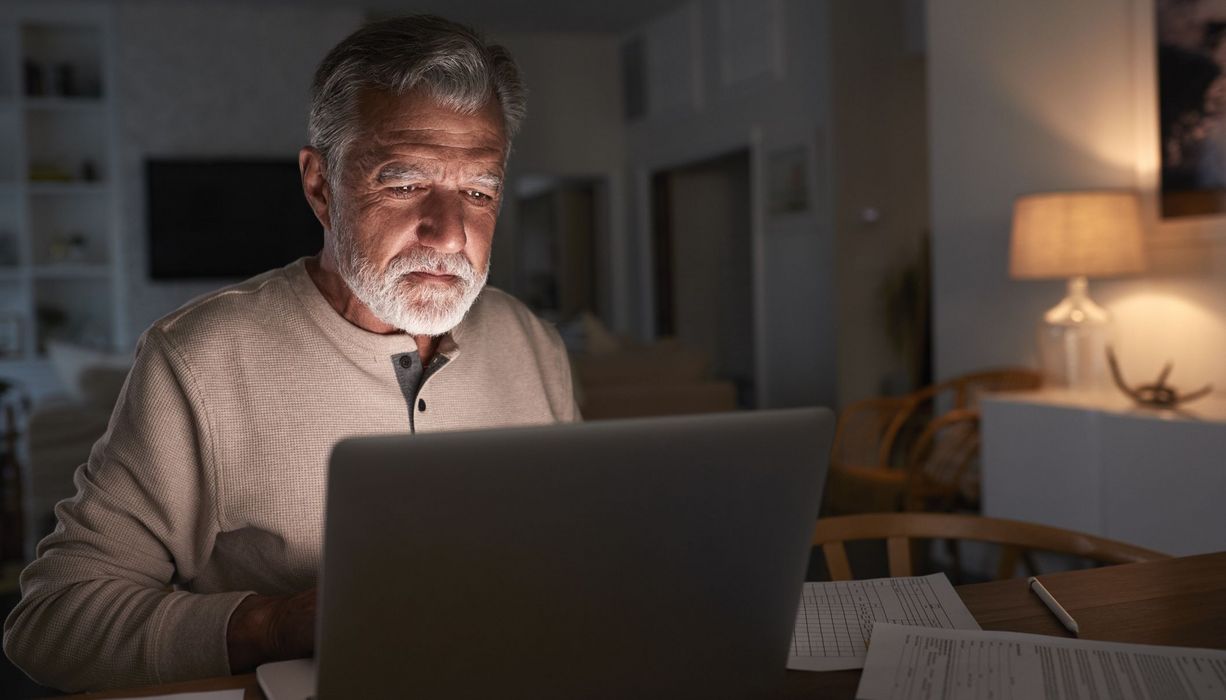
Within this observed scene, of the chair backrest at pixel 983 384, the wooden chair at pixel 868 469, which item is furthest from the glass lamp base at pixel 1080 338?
the wooden chair at pixel 868 469

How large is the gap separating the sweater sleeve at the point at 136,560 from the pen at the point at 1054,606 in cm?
78

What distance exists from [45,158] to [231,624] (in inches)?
307

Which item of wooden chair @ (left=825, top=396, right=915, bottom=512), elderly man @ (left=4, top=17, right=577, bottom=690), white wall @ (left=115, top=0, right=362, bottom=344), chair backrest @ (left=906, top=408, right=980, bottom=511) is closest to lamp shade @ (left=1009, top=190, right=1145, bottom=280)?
chair backrest @ (left=906, top=408, right=980, bottom=511)

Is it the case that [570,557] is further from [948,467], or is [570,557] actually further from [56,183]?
[56,183]

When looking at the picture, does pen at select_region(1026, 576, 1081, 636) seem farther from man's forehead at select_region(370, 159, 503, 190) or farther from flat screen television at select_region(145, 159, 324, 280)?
flat screen television at select_region(145, 159, 324, 280)

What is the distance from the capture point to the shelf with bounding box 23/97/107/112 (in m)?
7.36

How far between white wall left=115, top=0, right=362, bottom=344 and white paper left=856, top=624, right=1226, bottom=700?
7.30 meters

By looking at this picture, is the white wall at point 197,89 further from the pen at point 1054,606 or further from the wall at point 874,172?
the pen at point 1054,606

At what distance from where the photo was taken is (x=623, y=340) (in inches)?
228

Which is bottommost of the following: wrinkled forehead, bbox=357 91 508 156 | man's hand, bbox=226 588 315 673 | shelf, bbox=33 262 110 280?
man's hand, bbox=226 588 315 673

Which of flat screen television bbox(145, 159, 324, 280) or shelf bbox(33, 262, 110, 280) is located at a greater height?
flat screen television bbox(145, 159, 324, 280)

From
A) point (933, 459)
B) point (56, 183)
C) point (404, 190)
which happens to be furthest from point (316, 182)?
point (56, 183)

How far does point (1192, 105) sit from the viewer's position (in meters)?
3.21

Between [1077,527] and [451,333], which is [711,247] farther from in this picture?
[451,333]
